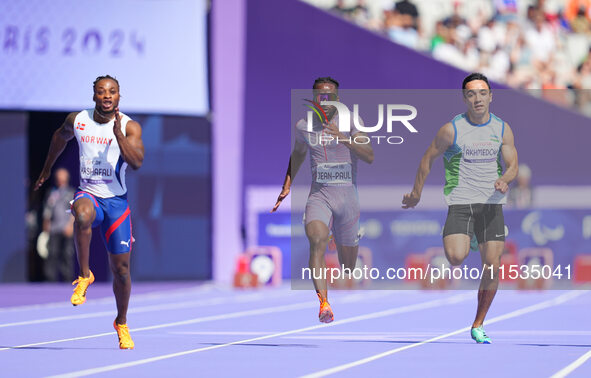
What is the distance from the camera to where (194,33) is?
21.3 m

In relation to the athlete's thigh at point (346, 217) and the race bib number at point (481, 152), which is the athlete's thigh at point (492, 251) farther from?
the athlete's thigh at point (346, 217)

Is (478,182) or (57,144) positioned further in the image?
(478,182)

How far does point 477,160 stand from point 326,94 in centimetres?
147

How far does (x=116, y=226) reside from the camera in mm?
10039

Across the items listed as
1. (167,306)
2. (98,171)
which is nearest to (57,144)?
(98,171)

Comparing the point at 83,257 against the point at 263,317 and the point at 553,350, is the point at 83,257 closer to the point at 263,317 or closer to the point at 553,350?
the point at 553,350

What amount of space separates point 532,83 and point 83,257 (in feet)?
53.6

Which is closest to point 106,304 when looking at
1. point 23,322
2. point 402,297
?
point 23,322

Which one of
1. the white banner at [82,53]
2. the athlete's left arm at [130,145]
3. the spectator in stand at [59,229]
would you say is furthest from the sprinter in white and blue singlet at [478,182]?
the spectator in stand at [59,229]

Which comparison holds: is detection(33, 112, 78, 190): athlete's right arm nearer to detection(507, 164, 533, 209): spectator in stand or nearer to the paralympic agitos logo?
the paralympic agitos logo

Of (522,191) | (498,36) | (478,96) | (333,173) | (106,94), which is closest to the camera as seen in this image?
(106,94)

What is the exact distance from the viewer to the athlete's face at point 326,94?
1084cm

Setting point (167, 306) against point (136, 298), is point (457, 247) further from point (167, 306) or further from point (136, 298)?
point (136, 298)

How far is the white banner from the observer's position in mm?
20891
